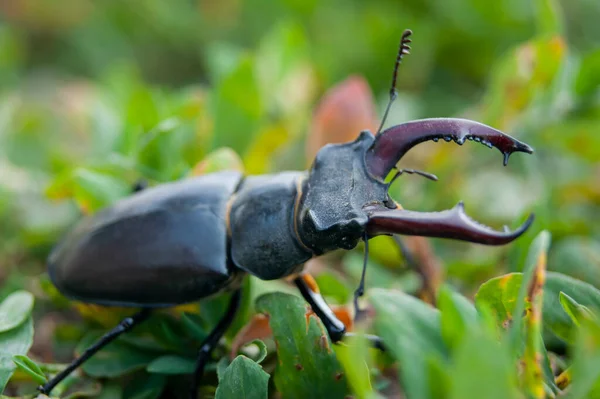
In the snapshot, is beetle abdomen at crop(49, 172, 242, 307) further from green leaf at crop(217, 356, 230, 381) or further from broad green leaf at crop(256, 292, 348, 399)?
broad green leaf at crop(256, 292, 348, 399)

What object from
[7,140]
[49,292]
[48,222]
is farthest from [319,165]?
[7,140]

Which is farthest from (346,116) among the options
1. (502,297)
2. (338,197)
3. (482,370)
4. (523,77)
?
(482,370)

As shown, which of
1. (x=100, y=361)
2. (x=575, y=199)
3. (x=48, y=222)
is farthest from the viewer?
(x=575, y=199)

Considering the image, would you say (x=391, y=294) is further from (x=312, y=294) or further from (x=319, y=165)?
(x=319, y=165)

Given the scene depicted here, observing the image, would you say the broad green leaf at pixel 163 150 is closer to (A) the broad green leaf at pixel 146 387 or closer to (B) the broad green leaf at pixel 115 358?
(B) the broad green leaf at pixel 115 358

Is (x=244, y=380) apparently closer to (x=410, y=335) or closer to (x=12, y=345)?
(x=410, y=335)

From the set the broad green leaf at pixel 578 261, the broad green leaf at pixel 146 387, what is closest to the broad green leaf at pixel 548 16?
the broad green leaf at pixel 578 261
